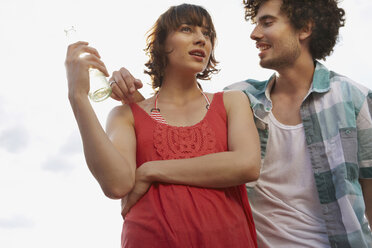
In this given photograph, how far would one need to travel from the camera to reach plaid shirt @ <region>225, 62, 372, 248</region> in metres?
2.84

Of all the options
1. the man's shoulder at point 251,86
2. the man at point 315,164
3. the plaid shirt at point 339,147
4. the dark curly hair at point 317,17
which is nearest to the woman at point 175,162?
the man at point 315,164

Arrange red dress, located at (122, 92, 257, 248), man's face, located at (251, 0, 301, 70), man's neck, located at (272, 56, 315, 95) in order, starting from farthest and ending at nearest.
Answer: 1. man's face, located at (251, 0, 301, 70)
2. man's neck, located at (272, 56, 315, 95)
3. red dress, located at (122, 92, 257, 248)

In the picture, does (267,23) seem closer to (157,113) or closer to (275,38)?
(275,38)

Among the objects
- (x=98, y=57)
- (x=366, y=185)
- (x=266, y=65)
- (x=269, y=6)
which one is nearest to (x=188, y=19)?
(x=98, y=57)

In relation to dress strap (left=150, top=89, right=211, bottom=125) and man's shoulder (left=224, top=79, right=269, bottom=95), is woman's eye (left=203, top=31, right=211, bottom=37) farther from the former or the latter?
man's shoulder (left=224, top=79, right=269, bottom=95)

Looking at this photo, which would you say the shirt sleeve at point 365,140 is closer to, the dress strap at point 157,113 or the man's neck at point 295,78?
the man's neck at point 295,78

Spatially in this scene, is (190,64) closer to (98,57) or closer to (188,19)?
(188,19)

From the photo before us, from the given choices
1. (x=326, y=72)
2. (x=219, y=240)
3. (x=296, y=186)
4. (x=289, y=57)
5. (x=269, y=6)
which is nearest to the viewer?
(x=219, y=240)

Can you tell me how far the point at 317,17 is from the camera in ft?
12.9

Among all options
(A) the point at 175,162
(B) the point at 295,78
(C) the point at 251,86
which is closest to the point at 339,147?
(B) the point at 295,78

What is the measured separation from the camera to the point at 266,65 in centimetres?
361

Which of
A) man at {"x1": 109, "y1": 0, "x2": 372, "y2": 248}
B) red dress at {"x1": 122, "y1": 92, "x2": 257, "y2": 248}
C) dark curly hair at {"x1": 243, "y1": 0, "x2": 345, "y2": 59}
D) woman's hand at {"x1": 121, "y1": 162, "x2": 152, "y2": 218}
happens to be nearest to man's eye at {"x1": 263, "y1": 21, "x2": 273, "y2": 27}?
dark curly hair at {"x1": 243, "y1": 0, "x2": 345, "y2": 59}

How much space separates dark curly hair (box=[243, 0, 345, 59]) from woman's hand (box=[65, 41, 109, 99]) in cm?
197

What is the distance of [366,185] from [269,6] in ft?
5.48
